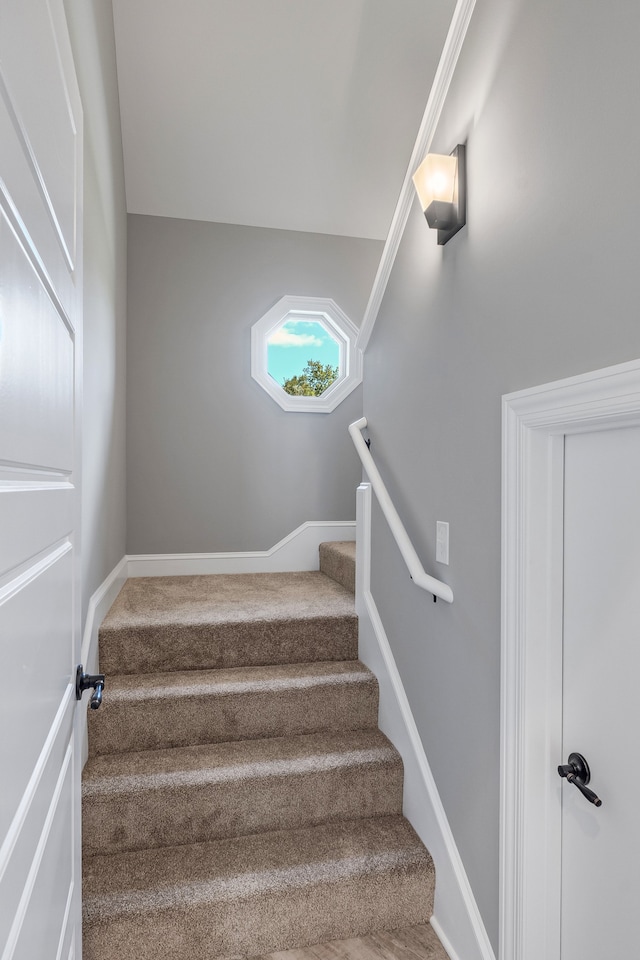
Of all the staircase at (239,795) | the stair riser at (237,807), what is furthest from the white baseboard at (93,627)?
the stair riser at (237,807)

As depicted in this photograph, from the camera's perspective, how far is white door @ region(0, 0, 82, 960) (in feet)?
2.08

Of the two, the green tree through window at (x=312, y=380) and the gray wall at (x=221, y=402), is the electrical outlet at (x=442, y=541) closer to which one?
the gray wall at (x=221, y=402)

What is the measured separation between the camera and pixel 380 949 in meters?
1.56

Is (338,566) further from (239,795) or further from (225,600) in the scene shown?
(239,795)

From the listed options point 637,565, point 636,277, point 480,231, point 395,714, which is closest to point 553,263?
point 636,277

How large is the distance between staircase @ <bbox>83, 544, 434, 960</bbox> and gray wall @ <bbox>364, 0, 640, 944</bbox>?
1.10 feet

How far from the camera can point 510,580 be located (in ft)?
4.05

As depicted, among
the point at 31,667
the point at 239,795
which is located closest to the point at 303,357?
the point at 239,795

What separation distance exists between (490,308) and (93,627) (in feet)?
5.68

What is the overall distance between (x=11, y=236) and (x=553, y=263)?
0.96 m

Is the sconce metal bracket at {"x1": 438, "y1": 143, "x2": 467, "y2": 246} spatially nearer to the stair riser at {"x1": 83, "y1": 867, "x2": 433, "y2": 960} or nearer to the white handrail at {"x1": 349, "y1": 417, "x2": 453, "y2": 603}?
the white handrail at {"x1": 349, "y1": 417, "x2": 453, "y2": 603}

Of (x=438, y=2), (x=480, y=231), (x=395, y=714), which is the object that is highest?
(x=438, y=2)

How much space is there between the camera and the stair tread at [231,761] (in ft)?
5.72

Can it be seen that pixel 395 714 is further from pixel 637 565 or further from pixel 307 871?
pixel 637 565
